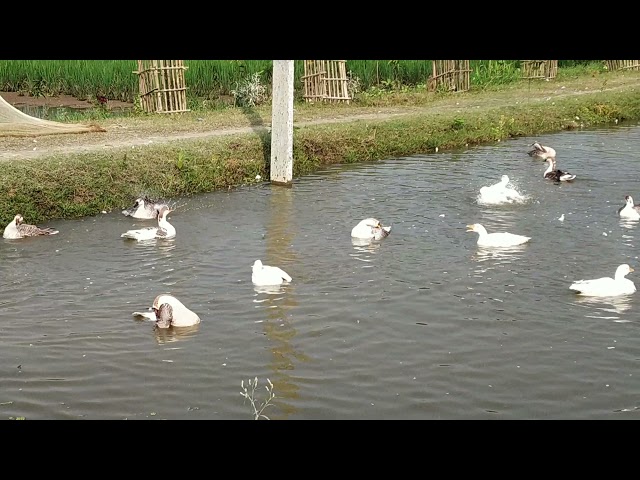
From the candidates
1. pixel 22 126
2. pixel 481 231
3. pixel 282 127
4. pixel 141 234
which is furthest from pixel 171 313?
pixel 22 126

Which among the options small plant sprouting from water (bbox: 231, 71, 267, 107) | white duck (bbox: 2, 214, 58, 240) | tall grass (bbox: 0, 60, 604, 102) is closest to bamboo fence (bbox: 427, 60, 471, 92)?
tall grass (bbox: 0, 60, 604, 102)

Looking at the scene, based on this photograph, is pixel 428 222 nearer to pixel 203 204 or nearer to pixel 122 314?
pixel 203 204

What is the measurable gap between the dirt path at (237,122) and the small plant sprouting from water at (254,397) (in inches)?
345

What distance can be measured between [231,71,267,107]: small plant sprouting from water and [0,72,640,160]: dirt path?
149 centimetres

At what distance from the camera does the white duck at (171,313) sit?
909 cm

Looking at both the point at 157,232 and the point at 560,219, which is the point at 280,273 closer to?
the point at 157,232

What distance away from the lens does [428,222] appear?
13.8m

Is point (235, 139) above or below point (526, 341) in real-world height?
above

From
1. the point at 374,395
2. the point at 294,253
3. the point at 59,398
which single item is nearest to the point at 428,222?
the point at 294,253

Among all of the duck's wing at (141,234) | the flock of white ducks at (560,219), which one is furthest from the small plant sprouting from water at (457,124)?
the duck's wing at (141,234)

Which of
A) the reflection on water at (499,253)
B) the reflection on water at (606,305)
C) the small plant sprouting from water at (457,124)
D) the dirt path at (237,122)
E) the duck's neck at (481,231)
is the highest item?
the dirt path at (237,122)

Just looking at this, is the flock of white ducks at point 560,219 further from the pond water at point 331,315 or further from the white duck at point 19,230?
the white duck at point 19,230

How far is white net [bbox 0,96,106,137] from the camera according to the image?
16.8m

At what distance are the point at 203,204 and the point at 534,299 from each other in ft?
22.1
